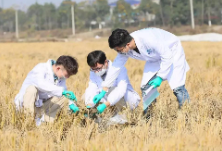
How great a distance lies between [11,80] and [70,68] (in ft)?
9.38

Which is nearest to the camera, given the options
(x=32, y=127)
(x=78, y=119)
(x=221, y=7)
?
(x=32, y=127)

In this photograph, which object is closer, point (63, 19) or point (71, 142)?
point (71, 142)

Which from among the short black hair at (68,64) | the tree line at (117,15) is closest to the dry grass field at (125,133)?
the short black hair at (68,64)

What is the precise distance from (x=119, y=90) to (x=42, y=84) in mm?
764

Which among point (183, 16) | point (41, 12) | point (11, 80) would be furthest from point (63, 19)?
point (11, 80)

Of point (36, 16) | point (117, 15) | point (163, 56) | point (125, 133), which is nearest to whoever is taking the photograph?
point (125, 133)

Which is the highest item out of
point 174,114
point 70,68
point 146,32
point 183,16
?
point 183,16

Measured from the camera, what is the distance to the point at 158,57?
3.95 metres

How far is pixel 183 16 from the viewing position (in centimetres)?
4841

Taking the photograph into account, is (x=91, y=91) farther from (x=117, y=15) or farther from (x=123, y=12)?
(x=123, y=12)

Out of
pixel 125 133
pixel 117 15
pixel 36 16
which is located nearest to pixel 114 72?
pixel 125 133

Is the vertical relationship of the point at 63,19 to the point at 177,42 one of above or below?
above

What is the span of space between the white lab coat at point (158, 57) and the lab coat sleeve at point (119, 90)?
0.36 feet

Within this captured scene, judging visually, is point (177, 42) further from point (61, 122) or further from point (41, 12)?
point (41, 12)
